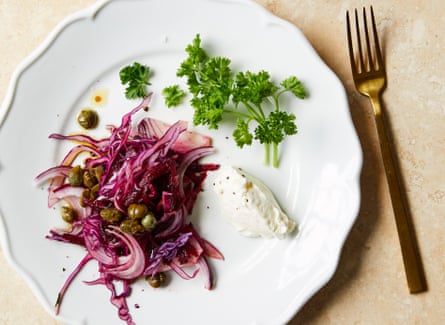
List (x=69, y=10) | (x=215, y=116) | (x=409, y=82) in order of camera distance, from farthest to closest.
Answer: (x=69, y=10) → (x=409, y=82) → (x=215, y=116)

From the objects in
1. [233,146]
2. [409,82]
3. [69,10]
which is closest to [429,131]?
[409,82]

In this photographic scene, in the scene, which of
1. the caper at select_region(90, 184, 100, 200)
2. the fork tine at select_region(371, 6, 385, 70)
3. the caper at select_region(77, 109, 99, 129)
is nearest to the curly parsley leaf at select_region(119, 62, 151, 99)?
the caper at select_region(77, 109, 99, 129)

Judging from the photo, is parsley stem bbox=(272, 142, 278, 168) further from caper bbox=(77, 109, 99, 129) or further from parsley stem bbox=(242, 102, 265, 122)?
caper bbox=(77, 109, 99, 129)

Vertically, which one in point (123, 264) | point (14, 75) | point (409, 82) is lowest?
point (123, 264)

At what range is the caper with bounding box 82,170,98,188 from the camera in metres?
3.00

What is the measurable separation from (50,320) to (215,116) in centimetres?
148

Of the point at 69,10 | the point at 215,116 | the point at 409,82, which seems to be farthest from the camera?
the point at 69,10

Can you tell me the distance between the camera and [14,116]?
3027 millimetres

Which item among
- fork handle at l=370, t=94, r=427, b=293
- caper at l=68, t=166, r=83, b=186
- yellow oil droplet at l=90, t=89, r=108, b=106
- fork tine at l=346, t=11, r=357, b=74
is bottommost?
fork handle at l=370, t=94, r=427, b=293

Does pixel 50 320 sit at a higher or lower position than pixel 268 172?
lower

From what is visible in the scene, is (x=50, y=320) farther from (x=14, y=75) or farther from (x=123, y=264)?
(x=14, y=75)

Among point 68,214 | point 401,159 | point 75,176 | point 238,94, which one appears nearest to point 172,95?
point 238,94

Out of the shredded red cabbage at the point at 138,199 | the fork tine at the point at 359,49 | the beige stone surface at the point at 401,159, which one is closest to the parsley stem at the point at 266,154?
the shredded red cabbage at the point at 138,199

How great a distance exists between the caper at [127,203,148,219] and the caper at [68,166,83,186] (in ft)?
1.10
